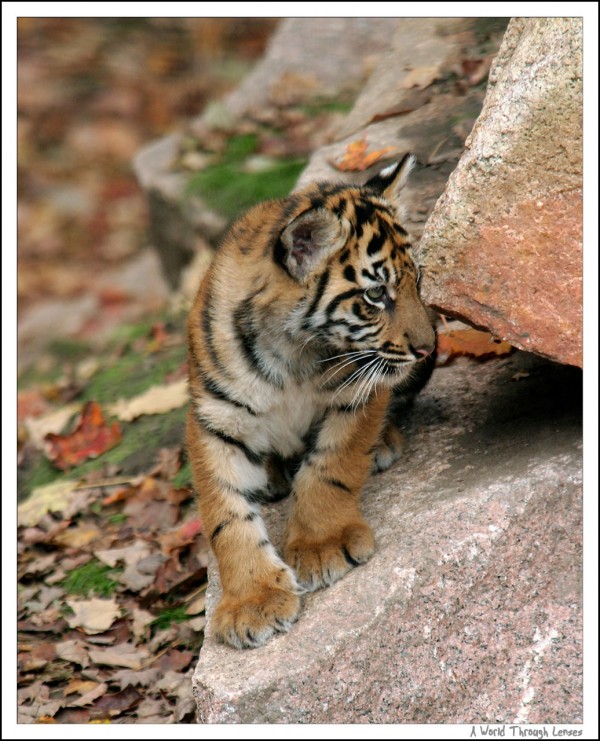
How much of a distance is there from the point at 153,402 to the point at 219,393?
7.64ft

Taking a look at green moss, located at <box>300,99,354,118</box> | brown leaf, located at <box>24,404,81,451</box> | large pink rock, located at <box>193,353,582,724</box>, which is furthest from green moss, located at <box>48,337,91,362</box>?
large pink rock, located at <box>193,353,582,724</box>

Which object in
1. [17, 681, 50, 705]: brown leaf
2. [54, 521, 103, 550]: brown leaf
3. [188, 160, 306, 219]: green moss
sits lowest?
[17, 681, 50, 705]: brown leaf

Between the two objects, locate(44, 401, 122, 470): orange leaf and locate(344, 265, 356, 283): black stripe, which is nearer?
locate(344, 265, 356, 283): black stripe

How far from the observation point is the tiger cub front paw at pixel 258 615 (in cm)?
316

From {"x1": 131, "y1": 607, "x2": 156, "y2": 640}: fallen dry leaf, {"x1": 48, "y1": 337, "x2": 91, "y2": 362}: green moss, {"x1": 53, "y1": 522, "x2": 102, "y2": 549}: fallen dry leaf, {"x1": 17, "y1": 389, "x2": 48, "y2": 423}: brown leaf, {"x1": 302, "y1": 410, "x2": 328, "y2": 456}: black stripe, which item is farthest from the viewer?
{"x1": 48, "y1": 337, "x2": 91, "y2": 362}: green moss

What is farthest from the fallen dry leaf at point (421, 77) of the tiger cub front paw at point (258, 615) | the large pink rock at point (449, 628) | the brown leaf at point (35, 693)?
the brown leaf at point (35, 693)

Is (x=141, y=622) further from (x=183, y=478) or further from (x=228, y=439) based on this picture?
(x=228, y=439)

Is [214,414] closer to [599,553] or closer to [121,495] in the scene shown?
[599,553]

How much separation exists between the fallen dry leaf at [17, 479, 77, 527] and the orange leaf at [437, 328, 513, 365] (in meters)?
2.18

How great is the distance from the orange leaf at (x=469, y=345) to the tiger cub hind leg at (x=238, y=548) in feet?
4.10

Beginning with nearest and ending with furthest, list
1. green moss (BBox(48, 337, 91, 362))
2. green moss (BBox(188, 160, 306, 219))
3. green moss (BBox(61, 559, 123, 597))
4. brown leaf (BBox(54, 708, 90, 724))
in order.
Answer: brown leaf (BBox(54, 708, 90, 724)) < green moss (BBox(61, 559, 123, 597)) < green moss (BBox(188, 160, 306, 219)) < green moss (BBox(48, 337, 91, 362))

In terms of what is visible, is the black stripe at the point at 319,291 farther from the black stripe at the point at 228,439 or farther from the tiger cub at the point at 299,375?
the black stripe at the point at 228,439

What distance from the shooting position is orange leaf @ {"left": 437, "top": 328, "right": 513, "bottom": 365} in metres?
4.21

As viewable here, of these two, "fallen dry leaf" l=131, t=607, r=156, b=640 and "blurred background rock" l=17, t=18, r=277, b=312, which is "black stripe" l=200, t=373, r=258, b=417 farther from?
"blurred background rock" l=17, t=18, r=277, b=312
